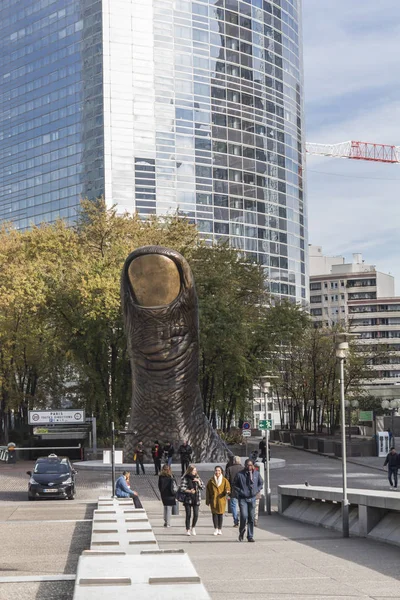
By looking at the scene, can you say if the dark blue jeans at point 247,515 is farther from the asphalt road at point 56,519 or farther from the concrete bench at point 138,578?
the concrete bench at point 138,578

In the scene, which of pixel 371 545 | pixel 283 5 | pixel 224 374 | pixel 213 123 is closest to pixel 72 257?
pixel 224 374

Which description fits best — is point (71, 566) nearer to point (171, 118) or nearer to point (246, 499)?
point (246, 499)

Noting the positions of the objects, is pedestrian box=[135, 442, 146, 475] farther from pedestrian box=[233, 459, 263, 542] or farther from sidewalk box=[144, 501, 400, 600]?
pedestrian box=[233, 459, 263, 542]

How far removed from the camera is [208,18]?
116562 mm

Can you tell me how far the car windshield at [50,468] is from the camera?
103 ft

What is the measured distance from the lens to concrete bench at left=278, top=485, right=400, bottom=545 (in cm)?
1639

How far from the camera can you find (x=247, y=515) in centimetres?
1794

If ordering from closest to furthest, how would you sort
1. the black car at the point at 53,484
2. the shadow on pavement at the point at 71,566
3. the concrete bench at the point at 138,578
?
the concrete bench at the point at 138,578 → the shadow on pavement at the point at 71,566 → the black car at the point at 53,484

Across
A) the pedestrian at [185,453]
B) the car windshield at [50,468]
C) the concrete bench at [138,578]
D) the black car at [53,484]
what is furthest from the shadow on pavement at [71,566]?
the pedestrian at [185,453]

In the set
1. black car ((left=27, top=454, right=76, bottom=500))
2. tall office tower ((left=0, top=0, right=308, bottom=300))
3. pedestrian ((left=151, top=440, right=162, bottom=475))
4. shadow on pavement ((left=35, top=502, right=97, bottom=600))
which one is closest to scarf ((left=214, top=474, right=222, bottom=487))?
shadow on pavement ((left=35, top=502, right=97, bottom=600))

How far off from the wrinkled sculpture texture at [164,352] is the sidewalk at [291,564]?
18.2m

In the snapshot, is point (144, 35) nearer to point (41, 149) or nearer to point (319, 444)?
point (41, 149)

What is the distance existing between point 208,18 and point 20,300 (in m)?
74.5

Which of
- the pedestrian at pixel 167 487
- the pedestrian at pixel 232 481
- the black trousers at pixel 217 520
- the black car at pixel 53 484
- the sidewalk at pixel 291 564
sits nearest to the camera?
the sidewalk at pixel 291 564
